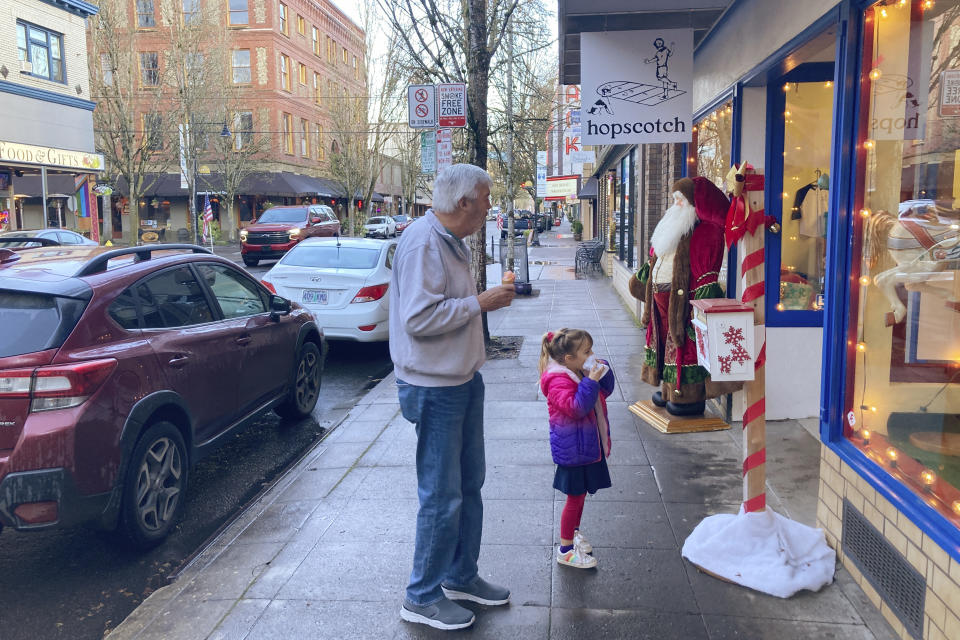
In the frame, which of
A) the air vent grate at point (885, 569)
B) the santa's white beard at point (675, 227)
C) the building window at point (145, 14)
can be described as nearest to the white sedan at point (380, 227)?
the building window at point (145, 14)

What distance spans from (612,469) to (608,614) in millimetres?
1920

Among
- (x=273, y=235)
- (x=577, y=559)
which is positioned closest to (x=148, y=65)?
(x=273, y=235)

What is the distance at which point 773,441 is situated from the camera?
5688mm

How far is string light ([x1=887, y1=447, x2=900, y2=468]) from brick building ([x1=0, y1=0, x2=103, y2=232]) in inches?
1004

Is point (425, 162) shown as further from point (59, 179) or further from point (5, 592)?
point (59, 179)

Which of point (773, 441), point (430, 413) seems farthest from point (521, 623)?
point (773, 441)

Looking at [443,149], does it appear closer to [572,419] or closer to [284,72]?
[572,419]

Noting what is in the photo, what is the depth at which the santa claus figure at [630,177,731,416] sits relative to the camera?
5.55 m

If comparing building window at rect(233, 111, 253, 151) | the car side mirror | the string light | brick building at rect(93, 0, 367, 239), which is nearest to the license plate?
the car side mirror

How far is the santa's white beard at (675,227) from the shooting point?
18.1 ft

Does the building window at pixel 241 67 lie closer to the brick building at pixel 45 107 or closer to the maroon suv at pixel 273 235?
the brick building at pixel 45 107

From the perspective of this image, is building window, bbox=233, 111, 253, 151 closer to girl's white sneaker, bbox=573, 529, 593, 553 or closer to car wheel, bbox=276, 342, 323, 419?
car wheel, bbox=276, 342, 323, 419

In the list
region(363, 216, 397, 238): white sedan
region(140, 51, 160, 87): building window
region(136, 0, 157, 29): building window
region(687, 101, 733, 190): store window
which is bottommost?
region(363, 216, 397, 238): white sedan

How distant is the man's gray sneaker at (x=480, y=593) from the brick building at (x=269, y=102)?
1488 inches
